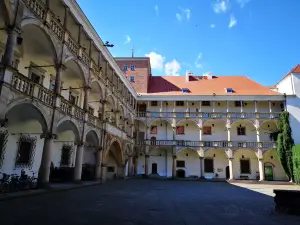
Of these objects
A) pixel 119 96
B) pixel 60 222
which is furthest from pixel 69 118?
pixel 119 96

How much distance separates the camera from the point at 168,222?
6.71 m

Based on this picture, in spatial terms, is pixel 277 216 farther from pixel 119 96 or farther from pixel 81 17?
pixel 119 96

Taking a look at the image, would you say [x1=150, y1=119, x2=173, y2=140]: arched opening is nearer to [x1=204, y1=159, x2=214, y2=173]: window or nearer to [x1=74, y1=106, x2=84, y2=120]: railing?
[x1=204, y1=159, x2=214, y2=173]: window

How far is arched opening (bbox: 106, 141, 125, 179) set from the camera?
25.3 meters

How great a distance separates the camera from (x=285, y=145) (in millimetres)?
30625

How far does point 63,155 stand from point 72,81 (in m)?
6.22

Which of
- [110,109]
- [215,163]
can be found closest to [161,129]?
[215,163]

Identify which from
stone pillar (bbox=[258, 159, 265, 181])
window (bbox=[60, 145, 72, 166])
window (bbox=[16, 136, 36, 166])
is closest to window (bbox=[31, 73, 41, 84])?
window (bbox=[16, 136, 36, 166])

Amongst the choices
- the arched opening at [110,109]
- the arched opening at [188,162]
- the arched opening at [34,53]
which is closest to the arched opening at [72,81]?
the arched opening at [34,53]

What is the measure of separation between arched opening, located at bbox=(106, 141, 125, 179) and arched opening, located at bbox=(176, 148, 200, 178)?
10886mm

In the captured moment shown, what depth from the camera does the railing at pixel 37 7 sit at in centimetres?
1112

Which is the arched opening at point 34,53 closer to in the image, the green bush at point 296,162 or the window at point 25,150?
the window at point 25,150

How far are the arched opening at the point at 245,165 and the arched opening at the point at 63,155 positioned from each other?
23250mm

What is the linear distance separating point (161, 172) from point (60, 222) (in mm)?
28668
